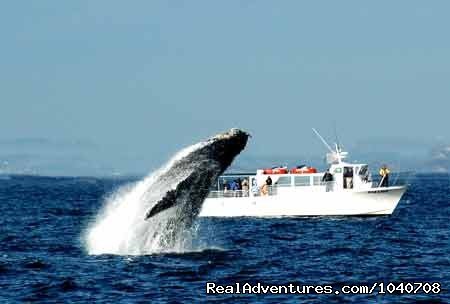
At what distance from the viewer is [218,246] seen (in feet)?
102

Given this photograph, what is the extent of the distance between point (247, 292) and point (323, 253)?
8.72m

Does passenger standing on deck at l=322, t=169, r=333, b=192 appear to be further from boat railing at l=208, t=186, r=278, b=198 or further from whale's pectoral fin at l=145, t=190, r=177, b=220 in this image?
whale's pectoral fin at l=145, t=190, r=177, b=220

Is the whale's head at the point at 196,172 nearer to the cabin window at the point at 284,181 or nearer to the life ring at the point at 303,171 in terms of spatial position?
the cabin window at the point at 284,181

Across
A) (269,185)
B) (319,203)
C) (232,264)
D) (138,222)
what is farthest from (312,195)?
(138,222)

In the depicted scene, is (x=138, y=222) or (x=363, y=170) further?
(x=363, y=170)

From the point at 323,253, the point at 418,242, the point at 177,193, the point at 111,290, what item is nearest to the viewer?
the point at 111,290

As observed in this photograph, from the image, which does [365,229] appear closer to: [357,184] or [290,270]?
[357,184]

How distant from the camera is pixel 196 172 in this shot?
2291 cm

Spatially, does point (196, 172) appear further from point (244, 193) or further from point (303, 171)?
point (244, 193)

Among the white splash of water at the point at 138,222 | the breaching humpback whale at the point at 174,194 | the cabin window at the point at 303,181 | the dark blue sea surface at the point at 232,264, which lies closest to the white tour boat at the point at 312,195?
the cabin window at the point at 303,181

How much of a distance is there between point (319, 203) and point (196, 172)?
24.7 metres

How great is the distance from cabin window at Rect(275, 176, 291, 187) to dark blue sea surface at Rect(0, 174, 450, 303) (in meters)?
6.15

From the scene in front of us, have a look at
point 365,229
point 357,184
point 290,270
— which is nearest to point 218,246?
point 290,270

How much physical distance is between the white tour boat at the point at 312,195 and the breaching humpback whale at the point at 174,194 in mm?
22318
